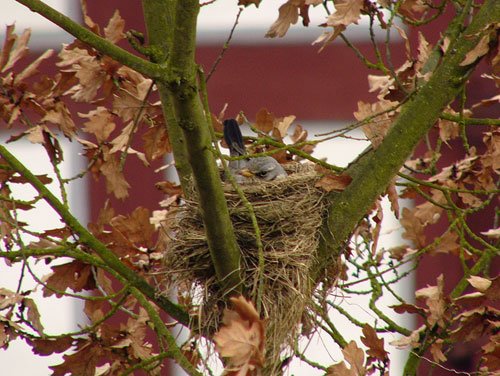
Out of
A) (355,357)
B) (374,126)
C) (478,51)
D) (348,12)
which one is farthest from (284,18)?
(355,357)

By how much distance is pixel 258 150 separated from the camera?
9.75 feet

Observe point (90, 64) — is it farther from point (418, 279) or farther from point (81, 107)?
point (418, 279)

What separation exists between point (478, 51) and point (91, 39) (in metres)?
0.89

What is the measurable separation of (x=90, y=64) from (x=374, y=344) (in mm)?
1075

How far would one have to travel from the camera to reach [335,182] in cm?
230

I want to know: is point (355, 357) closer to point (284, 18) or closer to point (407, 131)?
point (407, 131)

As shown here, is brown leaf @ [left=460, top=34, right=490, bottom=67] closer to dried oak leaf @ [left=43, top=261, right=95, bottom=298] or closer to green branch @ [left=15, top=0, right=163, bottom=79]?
green branch @ [left=15, top=0, right=163, bottom=79]

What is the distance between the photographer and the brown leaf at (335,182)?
228cm

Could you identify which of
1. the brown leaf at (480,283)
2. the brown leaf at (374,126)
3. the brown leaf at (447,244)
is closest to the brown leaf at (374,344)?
the brown leaf at (480,283)

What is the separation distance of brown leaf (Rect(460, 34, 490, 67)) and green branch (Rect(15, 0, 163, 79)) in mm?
737

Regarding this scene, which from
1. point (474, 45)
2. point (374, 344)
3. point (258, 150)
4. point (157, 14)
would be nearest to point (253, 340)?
point (374, 344)

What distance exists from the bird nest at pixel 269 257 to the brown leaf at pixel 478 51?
22.7 inches

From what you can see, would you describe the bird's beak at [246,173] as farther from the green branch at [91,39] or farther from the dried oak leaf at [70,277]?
the green branch at [91,39]

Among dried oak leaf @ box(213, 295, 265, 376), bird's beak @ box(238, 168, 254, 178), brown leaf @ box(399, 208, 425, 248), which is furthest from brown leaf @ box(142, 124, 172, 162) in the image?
dried oak leaf @ box(213, 295, 265, 376)
